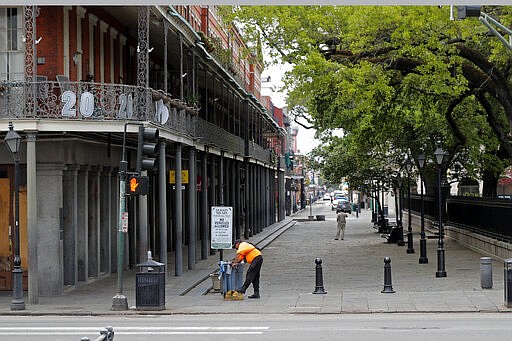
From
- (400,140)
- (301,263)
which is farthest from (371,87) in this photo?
(400,140)

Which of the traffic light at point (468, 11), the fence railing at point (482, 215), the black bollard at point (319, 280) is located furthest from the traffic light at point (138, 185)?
the fence railing at point (482, 215)

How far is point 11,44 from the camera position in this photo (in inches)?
875

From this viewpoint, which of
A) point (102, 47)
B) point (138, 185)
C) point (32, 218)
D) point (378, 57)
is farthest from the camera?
point (378, 57)

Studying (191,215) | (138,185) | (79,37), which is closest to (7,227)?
(79,37)

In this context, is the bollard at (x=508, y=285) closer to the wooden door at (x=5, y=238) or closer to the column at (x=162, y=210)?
the column at (x=162, y=210)

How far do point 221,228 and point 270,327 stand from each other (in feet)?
27.2

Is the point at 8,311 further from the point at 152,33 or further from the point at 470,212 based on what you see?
the point at 470,212

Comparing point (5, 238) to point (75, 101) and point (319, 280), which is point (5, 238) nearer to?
point (75, 101)

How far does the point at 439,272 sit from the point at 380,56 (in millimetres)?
7626

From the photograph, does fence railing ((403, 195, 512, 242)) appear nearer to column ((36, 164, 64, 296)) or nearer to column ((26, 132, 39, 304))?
column ((36, 164, 64, 296))

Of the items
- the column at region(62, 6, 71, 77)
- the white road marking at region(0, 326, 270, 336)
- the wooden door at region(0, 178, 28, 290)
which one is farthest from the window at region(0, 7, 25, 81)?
the white road marking at region(0, 326, 270, 336)

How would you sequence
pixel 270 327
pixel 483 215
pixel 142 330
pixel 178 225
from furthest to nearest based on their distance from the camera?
pixel 483 215, pixel 178 225, pixel 270 327, pixel 142 330

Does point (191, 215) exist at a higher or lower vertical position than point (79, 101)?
lower

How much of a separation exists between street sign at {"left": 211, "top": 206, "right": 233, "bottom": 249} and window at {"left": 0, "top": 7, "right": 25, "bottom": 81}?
22.8 ft
